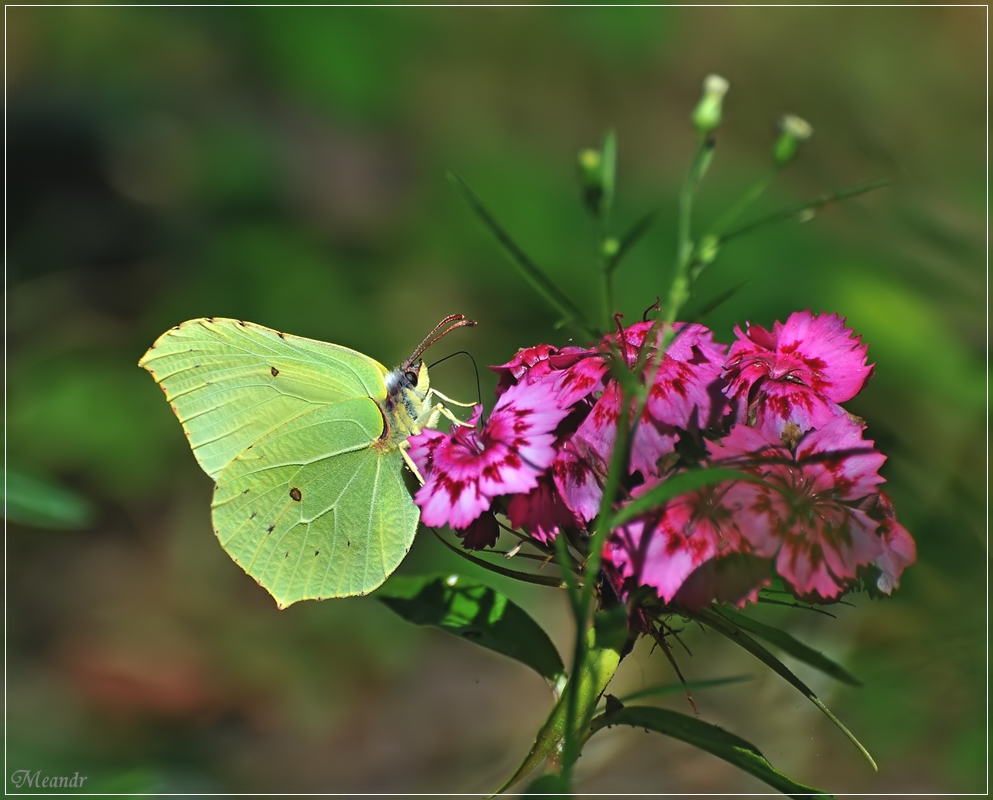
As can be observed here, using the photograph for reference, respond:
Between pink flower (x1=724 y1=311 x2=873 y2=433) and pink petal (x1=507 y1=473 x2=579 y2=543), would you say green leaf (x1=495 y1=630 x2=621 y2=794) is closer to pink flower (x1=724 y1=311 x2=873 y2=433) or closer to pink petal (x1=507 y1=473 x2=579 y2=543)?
pink petal (x1=507 y1=473 x2=579 y2=543)

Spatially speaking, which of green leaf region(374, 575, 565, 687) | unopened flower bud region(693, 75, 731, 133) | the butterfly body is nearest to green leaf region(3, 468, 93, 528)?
the butterfly body

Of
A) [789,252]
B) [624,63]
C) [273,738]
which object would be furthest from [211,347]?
[624,63]

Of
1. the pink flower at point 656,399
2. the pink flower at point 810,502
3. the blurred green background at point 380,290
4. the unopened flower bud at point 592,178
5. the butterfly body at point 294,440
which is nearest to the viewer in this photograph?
the unopened flower bud at point 592,178

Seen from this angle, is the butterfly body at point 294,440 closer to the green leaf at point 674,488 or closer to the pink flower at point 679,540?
the pink flower at point 679,540

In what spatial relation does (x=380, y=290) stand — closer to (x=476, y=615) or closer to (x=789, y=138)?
(x=476, y=615)

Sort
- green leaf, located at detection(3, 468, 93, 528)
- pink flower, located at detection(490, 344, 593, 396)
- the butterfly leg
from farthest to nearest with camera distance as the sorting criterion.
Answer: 1. green leaf, located at detection(3, 468, 93, 528)
2. the butterfly leg
3. pink flower, located at detection(490, 344, 593, 396)

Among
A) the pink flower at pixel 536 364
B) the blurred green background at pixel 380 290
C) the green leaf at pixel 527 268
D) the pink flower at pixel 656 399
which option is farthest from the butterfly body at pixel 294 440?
the blurred green background at pixel 380 290
